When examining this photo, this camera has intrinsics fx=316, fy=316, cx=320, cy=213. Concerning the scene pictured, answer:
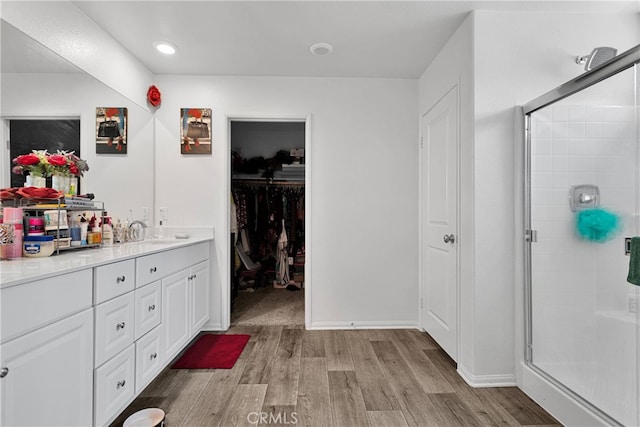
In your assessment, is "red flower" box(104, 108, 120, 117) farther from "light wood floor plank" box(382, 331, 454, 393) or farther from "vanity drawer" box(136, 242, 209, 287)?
"light wood floor plank" box(382, 331, 454, 393)

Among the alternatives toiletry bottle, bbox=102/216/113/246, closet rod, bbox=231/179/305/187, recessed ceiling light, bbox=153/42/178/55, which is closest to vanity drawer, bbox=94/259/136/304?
toiletry bottle, bbox=102/216/113/246

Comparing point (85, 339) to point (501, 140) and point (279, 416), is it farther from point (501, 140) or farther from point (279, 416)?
point (501, 140)

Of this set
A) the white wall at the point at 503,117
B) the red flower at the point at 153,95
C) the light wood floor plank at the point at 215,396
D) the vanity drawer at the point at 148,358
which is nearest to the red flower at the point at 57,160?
the vanity drawer at the point at 148,358

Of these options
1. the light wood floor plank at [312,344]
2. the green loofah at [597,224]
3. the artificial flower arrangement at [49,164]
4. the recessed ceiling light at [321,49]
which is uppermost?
the recessed ceiling light at [321,49]

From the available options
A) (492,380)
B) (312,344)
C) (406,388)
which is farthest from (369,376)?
(492,380)

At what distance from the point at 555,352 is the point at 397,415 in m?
1.02

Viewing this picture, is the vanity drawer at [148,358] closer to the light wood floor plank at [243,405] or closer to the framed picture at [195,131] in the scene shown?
the light wood floor plank at [243,405]

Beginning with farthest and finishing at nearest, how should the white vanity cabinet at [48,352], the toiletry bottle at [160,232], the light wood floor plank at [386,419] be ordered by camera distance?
the toiletry bottle at [160,232], the light wood floor plank at [386,419], the white vanity cabinet at [48,352]

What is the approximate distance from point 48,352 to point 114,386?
495 millimetres

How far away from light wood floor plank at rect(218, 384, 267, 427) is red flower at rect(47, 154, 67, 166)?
1.69 meters

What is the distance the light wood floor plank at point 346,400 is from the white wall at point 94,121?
201cm

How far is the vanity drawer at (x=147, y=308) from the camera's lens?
1.74 m

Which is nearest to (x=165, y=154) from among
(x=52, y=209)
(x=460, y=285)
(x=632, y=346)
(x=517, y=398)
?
(x=52, y=209)

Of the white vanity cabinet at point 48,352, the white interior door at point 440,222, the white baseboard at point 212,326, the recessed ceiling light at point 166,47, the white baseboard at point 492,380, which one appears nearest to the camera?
the white vanity cabinet at point 48,352
